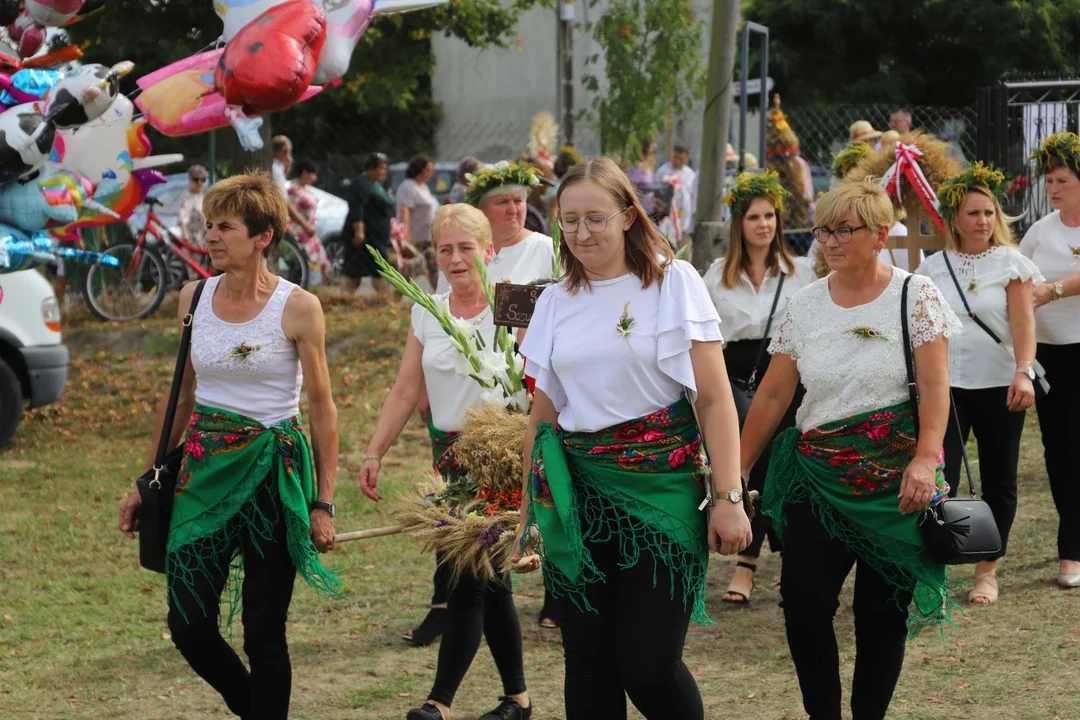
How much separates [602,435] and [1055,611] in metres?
3.34

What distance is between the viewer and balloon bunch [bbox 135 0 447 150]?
7.54 meters

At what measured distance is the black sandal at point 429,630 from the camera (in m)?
6.14

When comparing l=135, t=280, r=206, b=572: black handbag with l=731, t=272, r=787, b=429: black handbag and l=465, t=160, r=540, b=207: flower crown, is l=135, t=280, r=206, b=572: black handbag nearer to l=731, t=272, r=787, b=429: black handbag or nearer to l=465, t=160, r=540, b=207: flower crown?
l=465, t=160, r=540, b=207: flower crown

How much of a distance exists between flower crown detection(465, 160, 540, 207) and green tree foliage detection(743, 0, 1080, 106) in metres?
24.7

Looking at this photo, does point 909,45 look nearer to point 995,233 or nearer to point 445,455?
point 995,233

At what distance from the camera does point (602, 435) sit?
12.4 ft

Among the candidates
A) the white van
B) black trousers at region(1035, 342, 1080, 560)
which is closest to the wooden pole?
black trousers at region(1035, 342, 1080, 560)

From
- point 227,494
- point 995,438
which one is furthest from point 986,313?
point 227,494

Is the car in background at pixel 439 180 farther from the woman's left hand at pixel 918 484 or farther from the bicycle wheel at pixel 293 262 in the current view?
the woman's left hand at pixel 918 484

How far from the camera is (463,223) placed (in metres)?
5.07

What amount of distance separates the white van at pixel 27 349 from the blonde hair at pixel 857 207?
22.2ft

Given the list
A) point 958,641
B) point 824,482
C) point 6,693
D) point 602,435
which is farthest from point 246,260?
point 958,641

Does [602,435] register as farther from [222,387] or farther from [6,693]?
[6,693]

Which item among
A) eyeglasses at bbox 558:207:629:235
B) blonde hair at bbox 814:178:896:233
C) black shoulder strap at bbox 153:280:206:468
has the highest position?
eyeglasses at bbox 558:207:629:235
